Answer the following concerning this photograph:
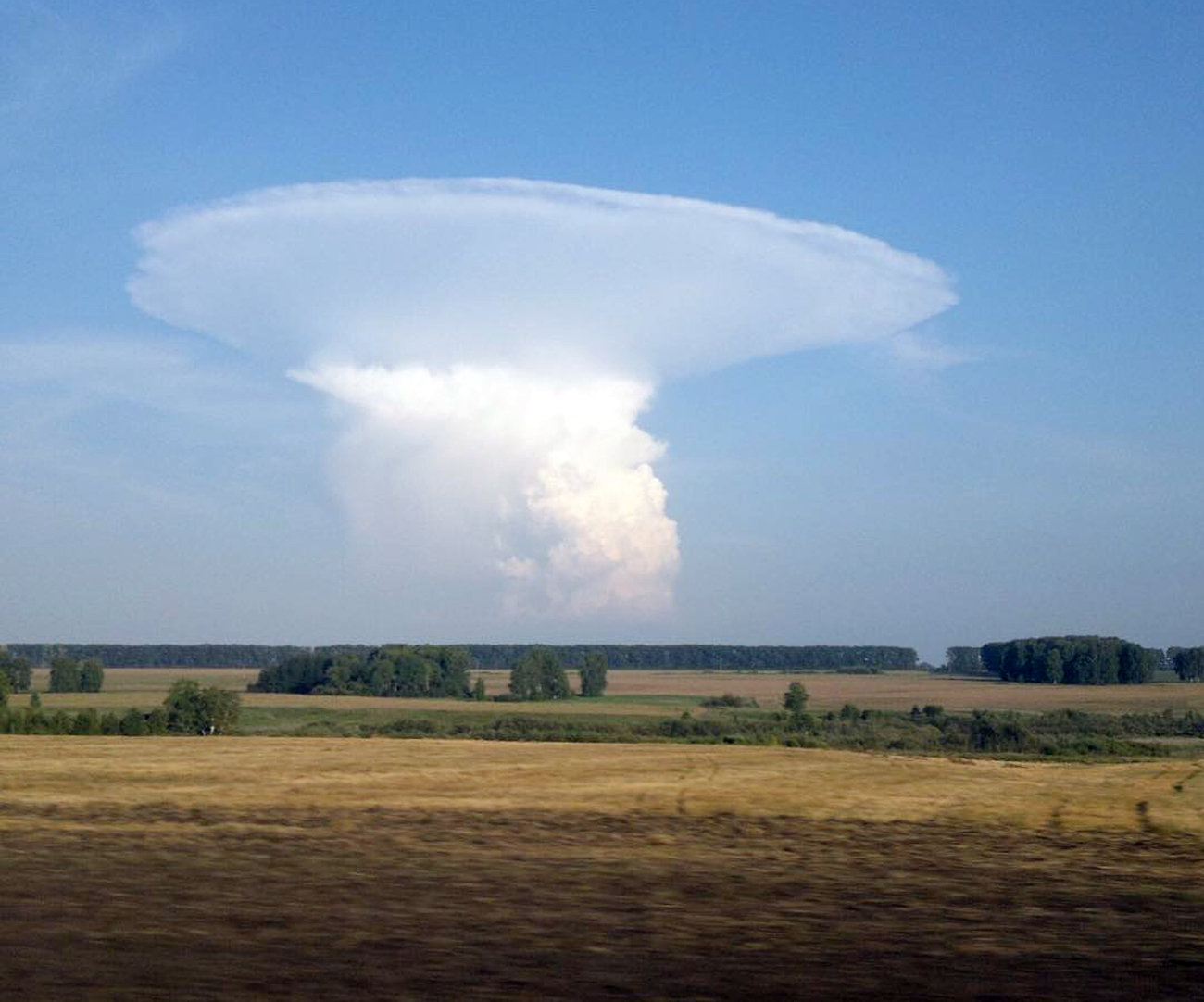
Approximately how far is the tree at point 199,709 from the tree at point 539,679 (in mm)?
30598

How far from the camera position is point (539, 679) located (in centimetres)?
8475

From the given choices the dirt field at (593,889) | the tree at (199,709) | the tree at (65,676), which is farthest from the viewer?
the tree at (65,676)

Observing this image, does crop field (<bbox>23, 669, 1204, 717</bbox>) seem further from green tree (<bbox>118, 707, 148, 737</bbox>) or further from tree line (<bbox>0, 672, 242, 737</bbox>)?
green tree (<bbox>118, 707, 148, 737</bbox>)

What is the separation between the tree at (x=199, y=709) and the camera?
168 feet

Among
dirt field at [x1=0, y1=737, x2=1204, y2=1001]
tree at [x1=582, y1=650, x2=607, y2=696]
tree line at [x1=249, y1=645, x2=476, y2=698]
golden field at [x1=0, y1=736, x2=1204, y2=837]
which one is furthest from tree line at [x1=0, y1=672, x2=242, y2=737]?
tree at [x1=582, y1=650, x2=607, y2=696]

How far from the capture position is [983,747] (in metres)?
45.9

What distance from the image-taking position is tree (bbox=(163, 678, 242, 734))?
5122 centimetres

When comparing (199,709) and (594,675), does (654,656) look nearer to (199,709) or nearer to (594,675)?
(594,675)

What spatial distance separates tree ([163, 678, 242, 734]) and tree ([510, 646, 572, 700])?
30.6m

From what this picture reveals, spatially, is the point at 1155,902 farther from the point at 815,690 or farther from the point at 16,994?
the point at 815,690

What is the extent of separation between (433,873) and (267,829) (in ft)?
13.6

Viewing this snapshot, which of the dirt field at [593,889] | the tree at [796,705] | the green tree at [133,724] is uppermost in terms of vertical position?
the dirt field at [593,889]

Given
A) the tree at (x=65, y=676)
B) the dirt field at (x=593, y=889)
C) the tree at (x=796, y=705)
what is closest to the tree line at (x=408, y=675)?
the tree at (x=65, y=676)

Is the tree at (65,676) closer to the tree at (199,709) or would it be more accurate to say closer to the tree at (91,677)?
the tree at (91,677)
